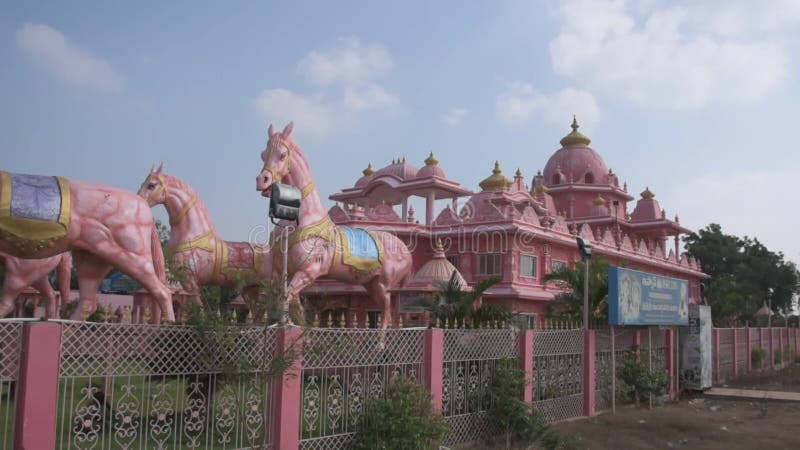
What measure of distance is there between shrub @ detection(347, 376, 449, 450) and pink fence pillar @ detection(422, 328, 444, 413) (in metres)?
0.54

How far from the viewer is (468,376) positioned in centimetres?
950

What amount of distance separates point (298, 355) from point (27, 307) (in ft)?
57.5

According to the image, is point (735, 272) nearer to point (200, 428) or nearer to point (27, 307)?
point (27, 307)

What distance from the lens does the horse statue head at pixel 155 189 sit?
11953 millimetres

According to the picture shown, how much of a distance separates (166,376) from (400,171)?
19602mm

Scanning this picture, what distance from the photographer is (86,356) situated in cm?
579

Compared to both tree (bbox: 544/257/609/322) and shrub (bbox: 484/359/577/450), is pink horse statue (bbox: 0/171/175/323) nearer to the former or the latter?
shrub (bbox: 484/359/577/450)

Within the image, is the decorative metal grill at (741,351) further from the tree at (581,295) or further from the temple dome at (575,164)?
the temple dome at (575,164)

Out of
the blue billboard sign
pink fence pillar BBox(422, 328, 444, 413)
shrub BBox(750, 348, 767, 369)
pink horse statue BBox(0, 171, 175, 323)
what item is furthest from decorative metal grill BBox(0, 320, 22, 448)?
shrub BBox(750, 348, 767, 369)

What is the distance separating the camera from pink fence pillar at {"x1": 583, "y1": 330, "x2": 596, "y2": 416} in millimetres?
12141

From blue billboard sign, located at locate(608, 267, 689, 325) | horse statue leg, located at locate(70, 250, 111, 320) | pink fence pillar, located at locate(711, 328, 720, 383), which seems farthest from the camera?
pink fence pillar, located at locate(711, 328, 720, 383)

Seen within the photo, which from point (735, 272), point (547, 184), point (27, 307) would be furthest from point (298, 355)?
point (735, 272)

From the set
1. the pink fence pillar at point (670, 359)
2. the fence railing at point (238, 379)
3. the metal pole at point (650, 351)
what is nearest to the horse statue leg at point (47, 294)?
the fence railing at point (238, 379)

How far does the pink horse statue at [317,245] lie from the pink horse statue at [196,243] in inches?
33.1
